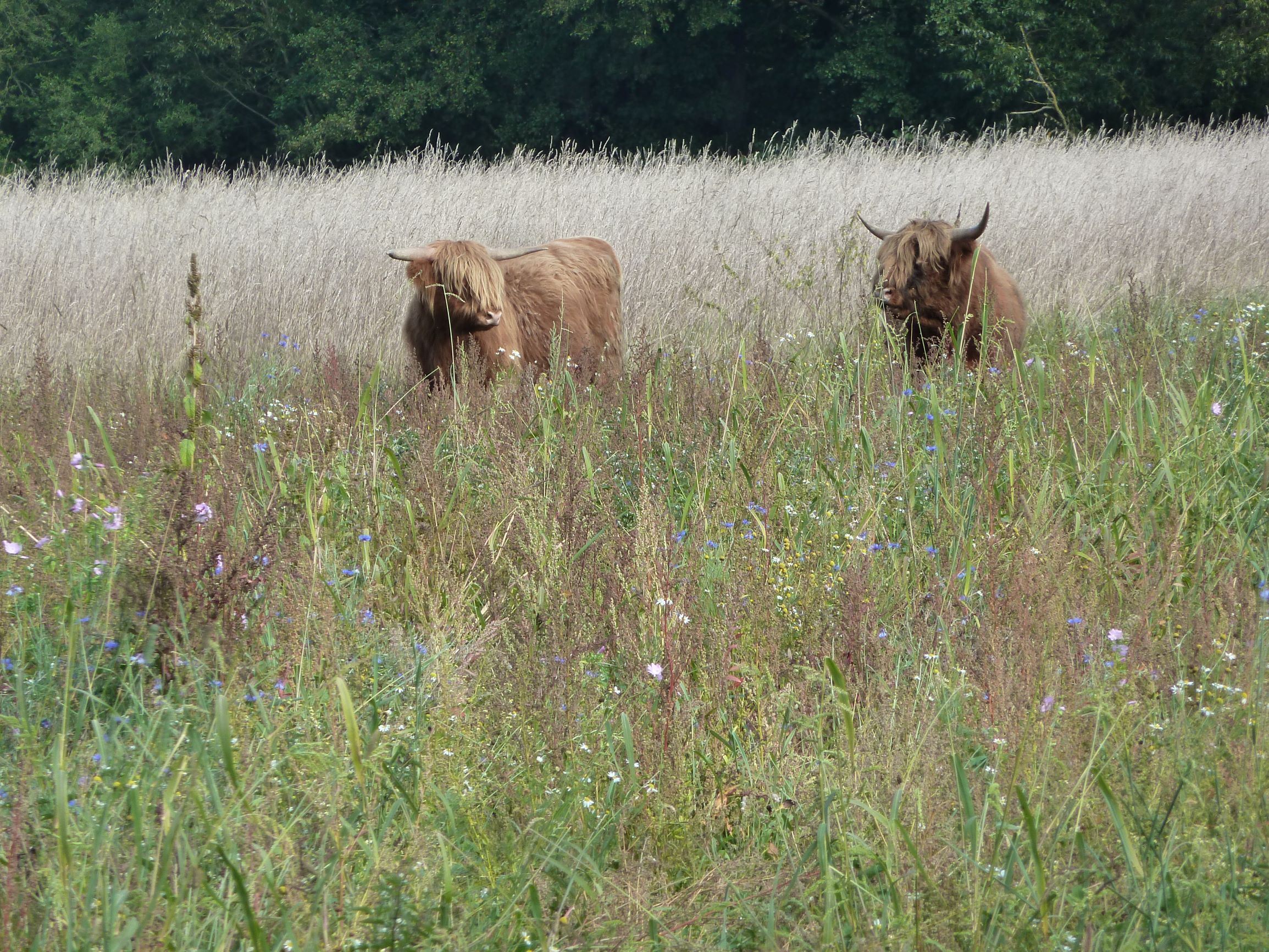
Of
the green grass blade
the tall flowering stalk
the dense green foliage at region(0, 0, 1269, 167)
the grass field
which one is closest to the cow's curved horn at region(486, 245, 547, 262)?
the grass field

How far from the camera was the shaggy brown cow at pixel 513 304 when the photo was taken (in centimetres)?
526

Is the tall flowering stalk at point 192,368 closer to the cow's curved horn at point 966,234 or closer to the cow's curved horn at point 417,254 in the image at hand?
the cow's curved horn at point 417,254

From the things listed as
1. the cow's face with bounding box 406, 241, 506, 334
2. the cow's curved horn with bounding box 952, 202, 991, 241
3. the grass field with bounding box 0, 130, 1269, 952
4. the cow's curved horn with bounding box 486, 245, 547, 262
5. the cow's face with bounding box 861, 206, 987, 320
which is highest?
the cow's curved horn with bounding box 952, 202, 991, 241

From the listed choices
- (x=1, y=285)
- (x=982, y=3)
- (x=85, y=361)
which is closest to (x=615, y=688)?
(x=85, y=361)

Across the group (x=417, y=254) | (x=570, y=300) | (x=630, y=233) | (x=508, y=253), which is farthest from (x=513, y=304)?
(x=630, y=233)

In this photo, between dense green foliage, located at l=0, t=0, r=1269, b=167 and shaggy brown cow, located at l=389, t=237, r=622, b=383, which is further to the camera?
dense green foliage, located at l=0, t=0, r=1269, b=167

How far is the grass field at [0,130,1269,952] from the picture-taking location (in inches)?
68.8

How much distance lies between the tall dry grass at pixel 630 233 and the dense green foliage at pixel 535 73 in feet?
40.5

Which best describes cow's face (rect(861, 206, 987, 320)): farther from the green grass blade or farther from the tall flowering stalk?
the green grass blade

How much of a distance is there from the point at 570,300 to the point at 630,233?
9.45 feet

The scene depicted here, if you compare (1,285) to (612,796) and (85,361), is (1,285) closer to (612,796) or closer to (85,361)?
(85,361)

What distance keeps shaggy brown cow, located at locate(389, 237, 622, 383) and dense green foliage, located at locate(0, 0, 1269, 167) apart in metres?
19.6

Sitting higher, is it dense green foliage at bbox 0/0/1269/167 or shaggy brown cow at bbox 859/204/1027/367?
dense green foliage at bbox 0/0/1269/167

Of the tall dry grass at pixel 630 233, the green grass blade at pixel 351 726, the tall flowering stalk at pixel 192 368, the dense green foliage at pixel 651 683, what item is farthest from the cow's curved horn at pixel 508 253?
the green grass blade at pixel 351 726
